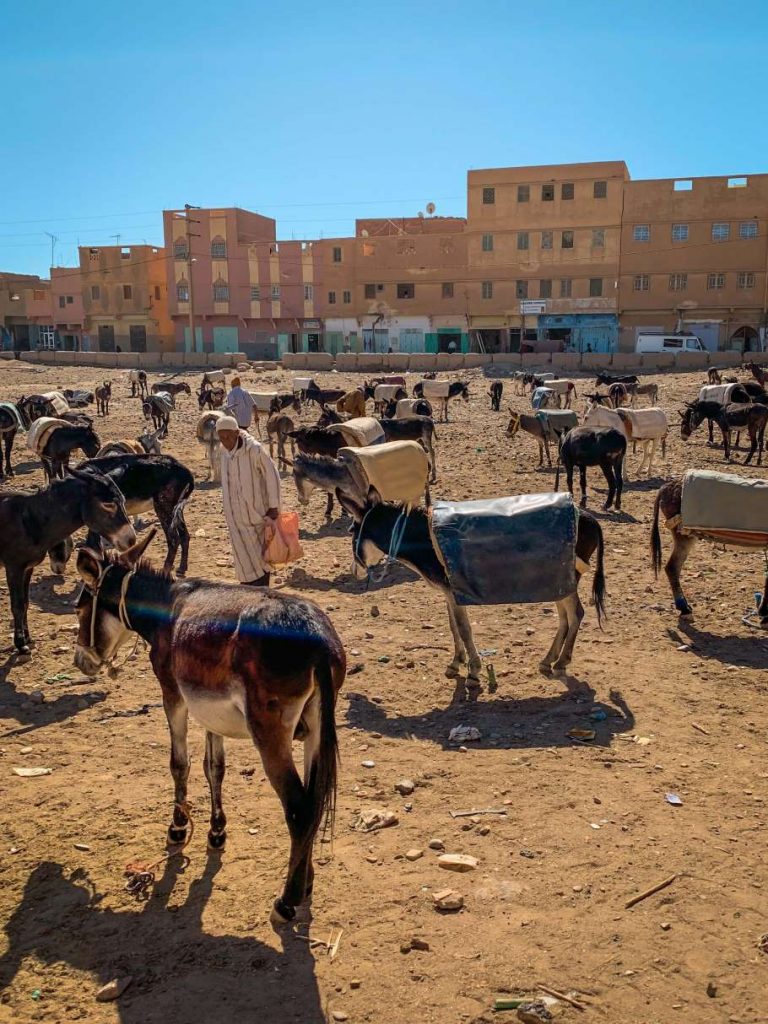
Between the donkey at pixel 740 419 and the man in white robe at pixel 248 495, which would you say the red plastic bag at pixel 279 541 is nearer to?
the man in white robe at pixel 248 495

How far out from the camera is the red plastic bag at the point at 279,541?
20.8ft

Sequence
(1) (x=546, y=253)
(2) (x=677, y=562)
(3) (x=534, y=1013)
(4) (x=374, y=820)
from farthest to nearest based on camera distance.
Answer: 1. (1) (x=546, y=253)
2. (2) (x=677, y=562)
3. (4) (x=374, y=820)
4. (3) (x=534, y=1013)

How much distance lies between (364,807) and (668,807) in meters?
1.71

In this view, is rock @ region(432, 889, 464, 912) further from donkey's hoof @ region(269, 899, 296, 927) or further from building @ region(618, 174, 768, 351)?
building @ region(618, 174, 768, 351)

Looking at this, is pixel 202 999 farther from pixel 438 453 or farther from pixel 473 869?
pixel 438 453

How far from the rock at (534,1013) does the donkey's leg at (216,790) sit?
5.83 ft

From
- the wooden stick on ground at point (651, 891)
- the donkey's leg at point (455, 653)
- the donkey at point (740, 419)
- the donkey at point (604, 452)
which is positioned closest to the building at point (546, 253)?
the donkey at point (740, 419)

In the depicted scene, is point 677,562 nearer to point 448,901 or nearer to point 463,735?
point 463,735

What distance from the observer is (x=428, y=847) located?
170 inches

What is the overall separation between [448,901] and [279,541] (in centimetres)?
319

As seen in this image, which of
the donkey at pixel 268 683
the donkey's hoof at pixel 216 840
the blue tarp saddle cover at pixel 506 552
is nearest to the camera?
the donkey at pixel 268 683

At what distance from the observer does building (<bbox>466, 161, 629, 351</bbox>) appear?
52781 millimetres

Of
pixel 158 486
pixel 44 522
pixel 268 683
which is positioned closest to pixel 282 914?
pixel 268 683

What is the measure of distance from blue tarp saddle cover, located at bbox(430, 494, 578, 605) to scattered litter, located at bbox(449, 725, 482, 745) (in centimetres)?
100
